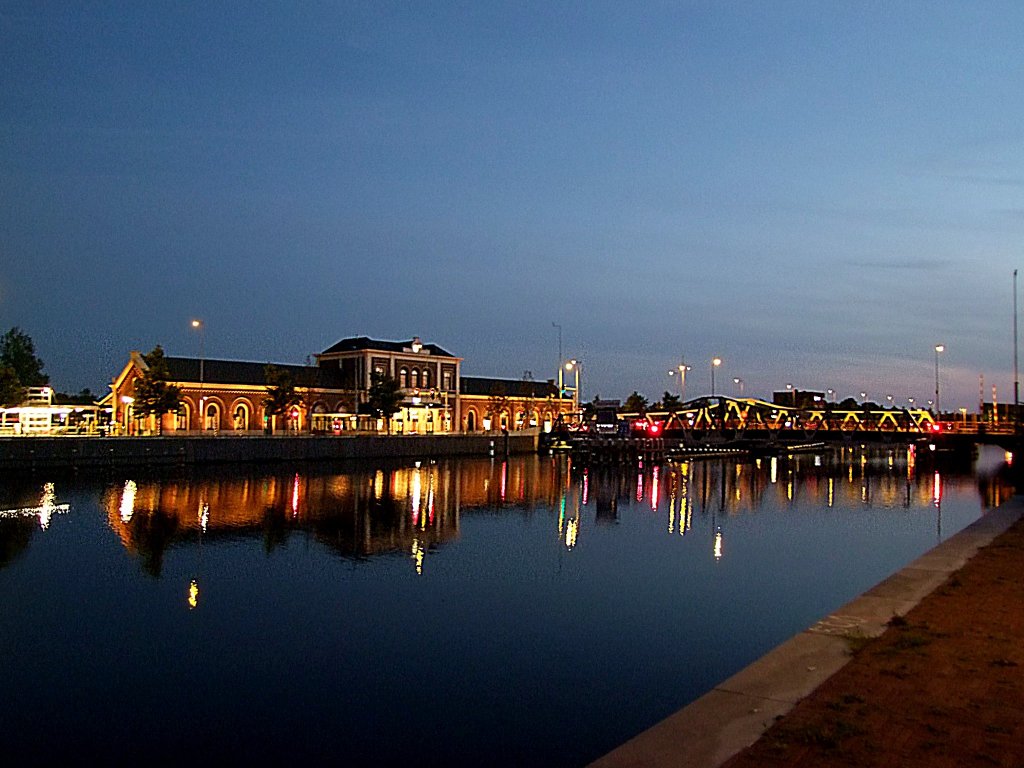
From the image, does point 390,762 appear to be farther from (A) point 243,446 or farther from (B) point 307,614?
(A) point 243,446

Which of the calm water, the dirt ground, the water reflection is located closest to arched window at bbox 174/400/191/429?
the water reflection

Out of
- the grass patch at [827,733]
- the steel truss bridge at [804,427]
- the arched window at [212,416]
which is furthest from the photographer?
the arched window at [212,416]

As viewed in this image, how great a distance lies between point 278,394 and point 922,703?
8919 cm

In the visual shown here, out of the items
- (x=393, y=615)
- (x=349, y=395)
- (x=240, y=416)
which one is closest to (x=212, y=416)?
(x=240, y=416)

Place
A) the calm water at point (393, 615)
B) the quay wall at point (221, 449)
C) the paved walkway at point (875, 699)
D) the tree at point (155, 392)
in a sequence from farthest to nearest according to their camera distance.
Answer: the tree at point (155, 392) < the quay wall at point (221, 449) < the calm water at point (393, 615) < the paved walkway at point (875, 699)

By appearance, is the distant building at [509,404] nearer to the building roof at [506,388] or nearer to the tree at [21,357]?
the building roof at [506,388]

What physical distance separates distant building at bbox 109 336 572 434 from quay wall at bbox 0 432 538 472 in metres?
9.95

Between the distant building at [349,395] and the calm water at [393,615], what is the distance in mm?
46439

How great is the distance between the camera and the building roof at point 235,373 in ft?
306

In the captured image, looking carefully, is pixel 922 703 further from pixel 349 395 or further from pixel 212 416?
pixel 349 395

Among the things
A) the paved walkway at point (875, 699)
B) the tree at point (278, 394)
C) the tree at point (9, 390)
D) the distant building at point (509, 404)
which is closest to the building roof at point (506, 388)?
the distant building at point (509, 404)

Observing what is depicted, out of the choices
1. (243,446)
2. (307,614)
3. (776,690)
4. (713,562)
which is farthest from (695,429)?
(776,690)

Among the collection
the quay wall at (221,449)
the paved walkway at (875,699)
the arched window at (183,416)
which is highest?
the arched window at (183,416)

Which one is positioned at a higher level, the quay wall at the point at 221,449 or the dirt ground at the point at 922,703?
the quay wall at the point at 221,449
